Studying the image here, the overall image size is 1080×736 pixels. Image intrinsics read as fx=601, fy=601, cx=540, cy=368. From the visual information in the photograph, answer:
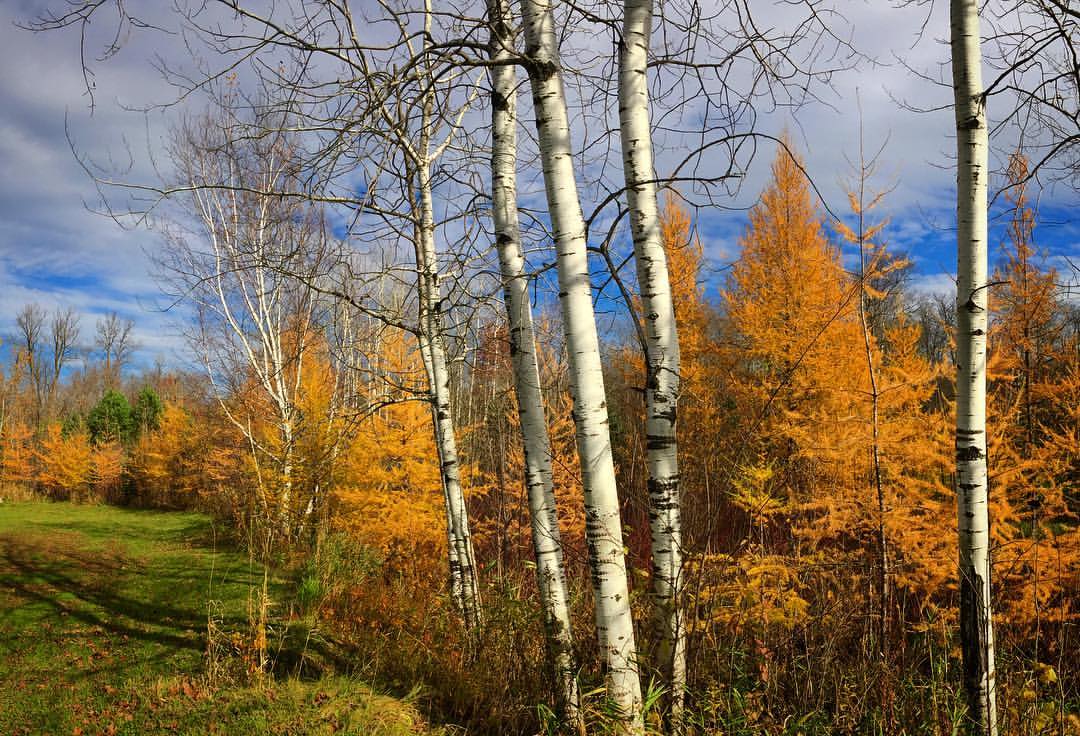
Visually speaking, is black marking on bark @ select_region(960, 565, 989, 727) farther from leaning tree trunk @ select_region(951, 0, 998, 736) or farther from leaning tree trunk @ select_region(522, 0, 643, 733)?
leaning tree trunk @ select_region(522, 0, 643, 733)

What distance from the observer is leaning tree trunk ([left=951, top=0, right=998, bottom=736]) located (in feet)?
11.0

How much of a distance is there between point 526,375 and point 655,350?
936 mm

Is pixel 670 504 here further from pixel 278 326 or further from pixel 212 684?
pixel 278 326

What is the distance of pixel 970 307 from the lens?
134 inches

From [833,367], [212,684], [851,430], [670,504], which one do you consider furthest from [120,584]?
[833,367]

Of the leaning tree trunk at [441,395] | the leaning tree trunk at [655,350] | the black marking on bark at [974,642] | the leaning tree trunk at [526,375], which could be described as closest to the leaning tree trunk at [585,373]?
the leaning tree trunk at [655,350]

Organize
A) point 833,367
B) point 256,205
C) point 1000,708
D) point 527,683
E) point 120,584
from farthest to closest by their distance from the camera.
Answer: point 256,205
point 833,367
point 120,584
point 527,683
point 1000,708

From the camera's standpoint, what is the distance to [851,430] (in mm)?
6648

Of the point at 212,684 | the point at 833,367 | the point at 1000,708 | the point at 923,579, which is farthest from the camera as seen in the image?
the point at 833,367

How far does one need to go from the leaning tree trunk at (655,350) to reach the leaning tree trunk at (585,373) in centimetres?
20

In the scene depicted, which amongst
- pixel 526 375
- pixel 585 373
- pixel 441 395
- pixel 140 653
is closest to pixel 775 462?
pixel 441 395

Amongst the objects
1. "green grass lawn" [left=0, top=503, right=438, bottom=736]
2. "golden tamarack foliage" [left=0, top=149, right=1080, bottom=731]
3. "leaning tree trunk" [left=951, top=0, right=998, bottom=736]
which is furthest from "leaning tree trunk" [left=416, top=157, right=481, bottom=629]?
"leaning tree trunk" [left=951, top=0, right=998, bottom=736]

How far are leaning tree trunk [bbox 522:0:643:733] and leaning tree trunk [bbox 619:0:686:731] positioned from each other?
205 millimetres

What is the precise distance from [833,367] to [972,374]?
746 centimetres
